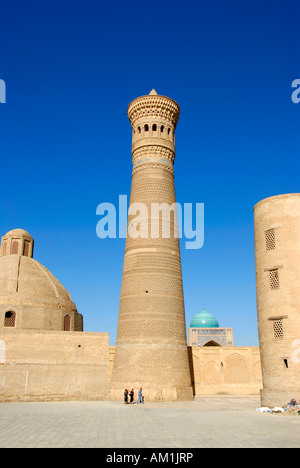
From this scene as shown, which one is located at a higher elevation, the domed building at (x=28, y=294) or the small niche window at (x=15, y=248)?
the small niche window at (x=15, y=248)

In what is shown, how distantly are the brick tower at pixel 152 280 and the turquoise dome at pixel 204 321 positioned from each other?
22580 millimetres

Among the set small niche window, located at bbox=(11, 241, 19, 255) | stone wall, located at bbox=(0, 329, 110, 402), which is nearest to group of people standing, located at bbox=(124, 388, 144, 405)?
stone wall, located at bbox=(0, 329, 110, 402)

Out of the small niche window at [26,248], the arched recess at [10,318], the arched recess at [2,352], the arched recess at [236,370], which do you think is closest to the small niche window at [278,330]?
the arched recess at [236,370]

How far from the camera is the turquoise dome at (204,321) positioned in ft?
142

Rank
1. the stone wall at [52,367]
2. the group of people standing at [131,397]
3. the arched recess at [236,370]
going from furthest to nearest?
the arched recess at [236,370] → the stone wall at [52,367] → the group of people standing at [131,397]

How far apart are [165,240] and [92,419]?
1102 cm

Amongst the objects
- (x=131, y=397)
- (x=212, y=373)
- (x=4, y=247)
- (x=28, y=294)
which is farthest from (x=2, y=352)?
(x=212, y=373)

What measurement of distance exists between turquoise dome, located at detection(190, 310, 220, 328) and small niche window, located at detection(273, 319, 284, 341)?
26.7 m

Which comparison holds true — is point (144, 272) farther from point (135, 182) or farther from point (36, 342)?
point (36, 342)

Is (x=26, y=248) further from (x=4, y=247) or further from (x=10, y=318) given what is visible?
(x=10, y=318)

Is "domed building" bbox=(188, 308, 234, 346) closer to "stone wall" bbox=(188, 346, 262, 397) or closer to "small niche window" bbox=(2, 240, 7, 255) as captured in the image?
"stone wall" bbox=(188, 346, 262, 397)

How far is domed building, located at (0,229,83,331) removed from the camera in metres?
24.4

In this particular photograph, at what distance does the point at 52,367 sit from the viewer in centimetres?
2192

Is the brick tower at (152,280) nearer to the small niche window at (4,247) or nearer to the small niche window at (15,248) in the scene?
the small niche window at (15,248)
